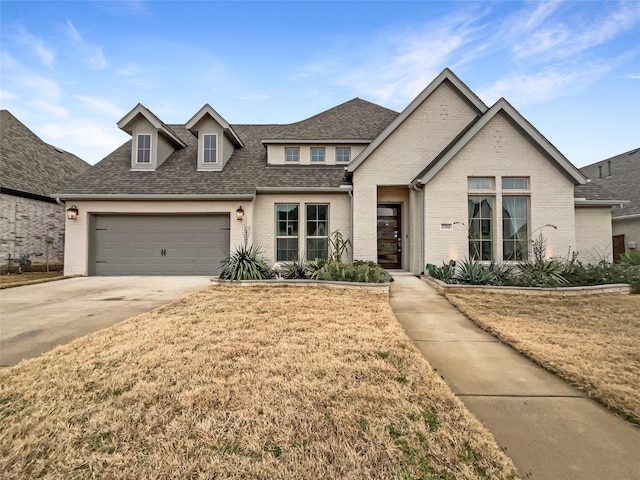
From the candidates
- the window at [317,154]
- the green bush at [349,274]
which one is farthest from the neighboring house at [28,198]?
the green bush at [349,274]

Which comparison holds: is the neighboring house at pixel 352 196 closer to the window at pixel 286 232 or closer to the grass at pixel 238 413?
the window at pixel 286 232

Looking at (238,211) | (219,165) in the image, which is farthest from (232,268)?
(219,165)

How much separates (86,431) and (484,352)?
4.38 meters

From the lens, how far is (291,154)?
44.2 ft

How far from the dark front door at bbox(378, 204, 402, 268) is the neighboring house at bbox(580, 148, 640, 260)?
8296mm

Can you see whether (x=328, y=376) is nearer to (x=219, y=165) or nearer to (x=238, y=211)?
(x=238, y=211)

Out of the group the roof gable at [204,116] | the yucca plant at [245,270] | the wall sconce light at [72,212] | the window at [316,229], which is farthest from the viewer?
the roof gable at [204,116]

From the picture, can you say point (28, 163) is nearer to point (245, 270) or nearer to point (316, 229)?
point (245, 270)

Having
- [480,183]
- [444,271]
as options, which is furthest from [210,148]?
[480,183]

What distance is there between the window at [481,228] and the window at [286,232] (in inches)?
259

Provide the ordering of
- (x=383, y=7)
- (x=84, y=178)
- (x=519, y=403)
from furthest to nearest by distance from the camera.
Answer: (x=84, y=178) < (x=383, y=7) < (x=519, y=403)

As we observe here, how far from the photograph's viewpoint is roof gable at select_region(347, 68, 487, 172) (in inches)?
429

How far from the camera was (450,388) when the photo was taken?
295 centimetres

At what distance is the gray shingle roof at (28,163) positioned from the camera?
13406 millimetres
